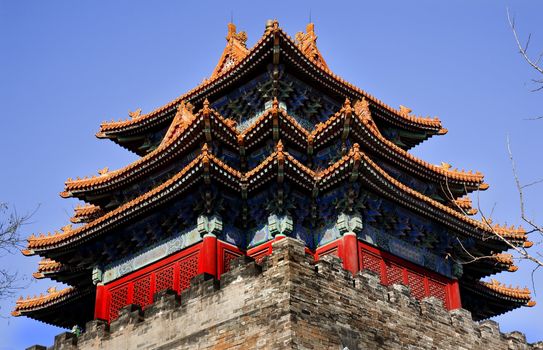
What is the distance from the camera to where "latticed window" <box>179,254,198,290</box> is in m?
23.1

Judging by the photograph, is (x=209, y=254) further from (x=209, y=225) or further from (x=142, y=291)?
(x=142, y=291)

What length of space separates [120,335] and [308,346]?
5.99 metres

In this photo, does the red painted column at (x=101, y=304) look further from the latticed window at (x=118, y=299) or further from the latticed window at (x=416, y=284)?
the latticed window at (x=416, y=284)

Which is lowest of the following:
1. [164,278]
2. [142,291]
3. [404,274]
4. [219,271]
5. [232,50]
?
[219,271]

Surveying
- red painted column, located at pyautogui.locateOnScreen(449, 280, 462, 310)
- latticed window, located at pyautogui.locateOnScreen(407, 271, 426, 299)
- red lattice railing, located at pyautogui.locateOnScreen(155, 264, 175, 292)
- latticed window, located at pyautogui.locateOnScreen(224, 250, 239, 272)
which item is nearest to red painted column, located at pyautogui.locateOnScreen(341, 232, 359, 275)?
latticed window, located at pyautogui.locateOnScreen(407, 271, 426, 299)

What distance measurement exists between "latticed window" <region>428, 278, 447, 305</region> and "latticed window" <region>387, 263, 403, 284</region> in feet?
4.89

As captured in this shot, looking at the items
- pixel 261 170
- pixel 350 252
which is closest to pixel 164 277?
pixel 261 170

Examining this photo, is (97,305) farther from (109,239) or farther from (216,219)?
(216,219)

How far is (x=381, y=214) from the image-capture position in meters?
24.4

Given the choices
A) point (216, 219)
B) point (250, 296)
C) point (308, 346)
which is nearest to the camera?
point (308, 346)

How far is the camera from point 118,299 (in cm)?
2531

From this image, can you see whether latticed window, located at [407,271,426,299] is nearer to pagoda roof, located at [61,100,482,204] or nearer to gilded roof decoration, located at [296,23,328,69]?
pagoda roof, located at [61,100,482,204]

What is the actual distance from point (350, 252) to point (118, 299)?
766 cm

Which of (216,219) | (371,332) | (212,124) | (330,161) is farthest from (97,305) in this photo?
(371,332)
